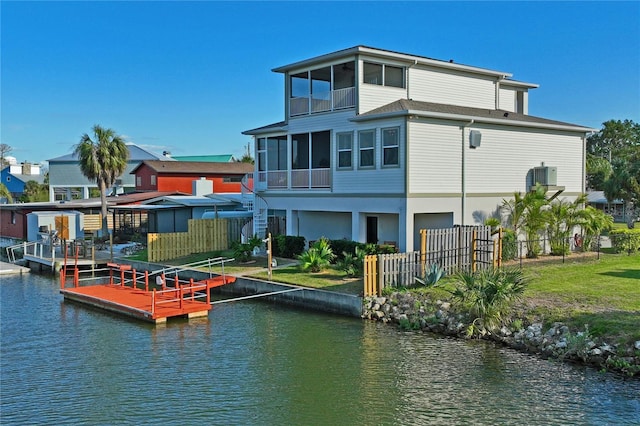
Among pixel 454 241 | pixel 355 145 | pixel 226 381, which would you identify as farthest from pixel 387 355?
pixel 355 145

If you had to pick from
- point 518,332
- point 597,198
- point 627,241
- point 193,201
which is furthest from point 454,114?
point 597,198

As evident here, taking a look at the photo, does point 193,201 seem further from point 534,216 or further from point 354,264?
point 534,216

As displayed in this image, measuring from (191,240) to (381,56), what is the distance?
12461 mm

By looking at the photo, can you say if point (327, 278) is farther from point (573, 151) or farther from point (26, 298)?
point (573, 151)

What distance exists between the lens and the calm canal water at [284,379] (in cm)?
1070

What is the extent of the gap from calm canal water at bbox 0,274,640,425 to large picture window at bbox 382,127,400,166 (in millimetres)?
7247

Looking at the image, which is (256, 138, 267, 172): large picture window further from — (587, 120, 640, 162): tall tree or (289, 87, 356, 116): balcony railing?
(587, 120, 640, 162): tall tree

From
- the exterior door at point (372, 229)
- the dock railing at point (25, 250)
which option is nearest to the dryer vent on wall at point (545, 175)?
the exterior door at point (372, 229)

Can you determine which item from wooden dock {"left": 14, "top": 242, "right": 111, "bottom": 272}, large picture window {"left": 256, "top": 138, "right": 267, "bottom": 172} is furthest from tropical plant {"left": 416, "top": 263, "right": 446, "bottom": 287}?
wooden dock {"left": 14, "top": 242, "right": 111, "bottom": 272}

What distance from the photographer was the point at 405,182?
21.7 m

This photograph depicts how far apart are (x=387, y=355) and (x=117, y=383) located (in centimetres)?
610

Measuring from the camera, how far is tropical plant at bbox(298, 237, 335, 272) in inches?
851

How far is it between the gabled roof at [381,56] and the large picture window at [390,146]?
11.2 ft

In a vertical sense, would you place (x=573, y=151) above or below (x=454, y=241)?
above
